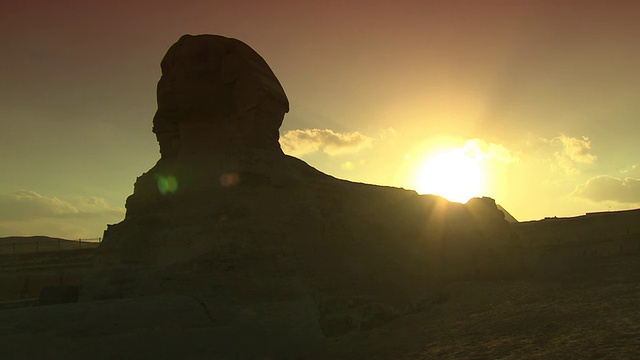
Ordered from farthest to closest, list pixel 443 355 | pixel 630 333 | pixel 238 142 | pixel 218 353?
pixel 238 142
pixel 218 353
pixel 443 355
pixel 630 333

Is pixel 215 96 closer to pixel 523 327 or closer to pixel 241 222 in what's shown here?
pixel 241 222

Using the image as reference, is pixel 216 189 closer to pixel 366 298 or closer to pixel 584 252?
pixel 366 298

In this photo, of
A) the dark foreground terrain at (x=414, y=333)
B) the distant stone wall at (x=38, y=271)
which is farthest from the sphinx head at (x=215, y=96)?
the distant stone wall at (x=38, y=271)

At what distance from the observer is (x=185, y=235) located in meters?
11.6


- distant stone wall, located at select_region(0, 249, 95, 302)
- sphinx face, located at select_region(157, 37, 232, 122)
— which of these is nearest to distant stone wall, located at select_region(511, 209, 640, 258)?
sphinx face, located at select_region(157, 37, 232, 122)

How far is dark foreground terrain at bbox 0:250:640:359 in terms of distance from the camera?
23.5 feet

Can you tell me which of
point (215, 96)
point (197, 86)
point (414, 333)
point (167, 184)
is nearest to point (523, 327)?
point (414, 333)

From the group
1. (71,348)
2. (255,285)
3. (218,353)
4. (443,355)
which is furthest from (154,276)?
(443,355)

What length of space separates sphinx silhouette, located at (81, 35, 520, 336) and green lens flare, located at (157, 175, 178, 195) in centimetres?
3

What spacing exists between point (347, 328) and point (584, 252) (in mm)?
24987

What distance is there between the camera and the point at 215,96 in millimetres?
13531

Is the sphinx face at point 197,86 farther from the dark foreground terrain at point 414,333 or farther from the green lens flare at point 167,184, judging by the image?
the dark foreground terrain at point 414,333

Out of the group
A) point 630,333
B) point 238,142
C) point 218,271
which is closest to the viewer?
point 630,333

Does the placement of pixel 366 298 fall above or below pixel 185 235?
below
